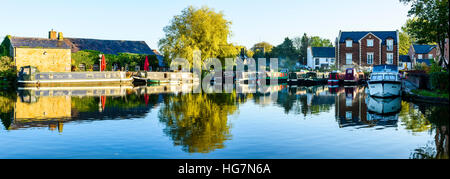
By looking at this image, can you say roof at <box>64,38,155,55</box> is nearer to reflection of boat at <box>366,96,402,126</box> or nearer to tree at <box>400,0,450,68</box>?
tree at <box>400,0,450,68</box>

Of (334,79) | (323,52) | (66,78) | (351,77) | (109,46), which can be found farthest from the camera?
(323,52)

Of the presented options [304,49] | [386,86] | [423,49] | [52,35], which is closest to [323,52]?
[304,49]

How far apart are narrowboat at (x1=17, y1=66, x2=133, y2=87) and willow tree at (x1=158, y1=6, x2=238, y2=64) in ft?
30.4

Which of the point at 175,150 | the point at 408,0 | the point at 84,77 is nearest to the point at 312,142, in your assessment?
the point at 175,150

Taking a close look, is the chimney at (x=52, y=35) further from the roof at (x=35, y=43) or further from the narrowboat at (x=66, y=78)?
the narrowboat at (x=66, y=78)

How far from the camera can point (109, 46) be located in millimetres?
79750

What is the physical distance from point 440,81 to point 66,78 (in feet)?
154

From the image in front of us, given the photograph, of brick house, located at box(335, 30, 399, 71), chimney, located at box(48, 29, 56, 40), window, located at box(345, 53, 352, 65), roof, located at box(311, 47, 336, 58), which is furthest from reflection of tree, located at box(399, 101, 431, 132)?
roof, located at box(311, 47, 336, 58)

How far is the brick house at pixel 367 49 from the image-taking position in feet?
238

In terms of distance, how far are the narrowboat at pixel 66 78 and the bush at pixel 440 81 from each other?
44096mm

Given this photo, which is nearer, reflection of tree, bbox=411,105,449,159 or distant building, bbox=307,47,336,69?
reflection of tree, bbox=411,105,449,159

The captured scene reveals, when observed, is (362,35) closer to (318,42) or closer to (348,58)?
(348,58)

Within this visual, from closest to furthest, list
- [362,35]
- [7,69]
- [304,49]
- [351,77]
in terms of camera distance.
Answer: [351,77] → [7,69] → [362,35] → [304,49]

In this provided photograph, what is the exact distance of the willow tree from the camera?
63188mm
